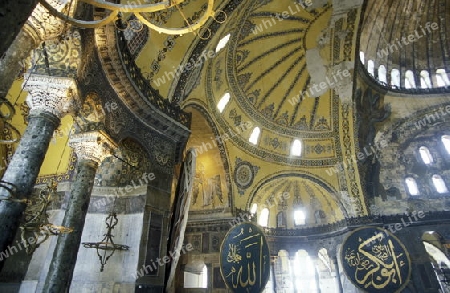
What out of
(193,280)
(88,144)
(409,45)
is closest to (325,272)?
(193,280)

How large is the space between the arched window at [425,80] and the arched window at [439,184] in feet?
12.9

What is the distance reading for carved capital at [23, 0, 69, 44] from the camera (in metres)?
2.88

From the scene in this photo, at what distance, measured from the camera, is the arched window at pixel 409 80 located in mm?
12655

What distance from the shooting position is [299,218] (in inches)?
496

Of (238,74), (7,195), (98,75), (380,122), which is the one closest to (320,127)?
(380,122)

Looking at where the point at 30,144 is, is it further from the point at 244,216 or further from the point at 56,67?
the point at 244,216

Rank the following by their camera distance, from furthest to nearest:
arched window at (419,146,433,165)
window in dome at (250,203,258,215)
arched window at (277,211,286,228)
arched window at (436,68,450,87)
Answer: arched window at (277,211,286,228) → arched window at (436,68,450,87) → arched window at (419,146,433,165) → window in dome at (250,203,258,215)

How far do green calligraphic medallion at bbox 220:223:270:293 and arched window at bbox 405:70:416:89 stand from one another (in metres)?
9.53

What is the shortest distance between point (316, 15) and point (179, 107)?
5752 millimetres

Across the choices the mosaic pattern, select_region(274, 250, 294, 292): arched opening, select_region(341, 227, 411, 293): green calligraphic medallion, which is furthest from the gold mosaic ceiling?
select_region(274, 250, 294, 292): arched opening

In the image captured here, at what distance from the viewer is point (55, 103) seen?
374 cm

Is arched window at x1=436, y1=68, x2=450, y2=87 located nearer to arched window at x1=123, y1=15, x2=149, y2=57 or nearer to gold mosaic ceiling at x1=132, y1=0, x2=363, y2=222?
gold mosaic ceiling at x1=132, y1=0, x2=363, y2=222

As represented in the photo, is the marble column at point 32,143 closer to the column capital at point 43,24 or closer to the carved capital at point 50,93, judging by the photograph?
the carved capital at point 50,93

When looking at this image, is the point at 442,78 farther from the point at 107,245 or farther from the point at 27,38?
the point at 27,38
